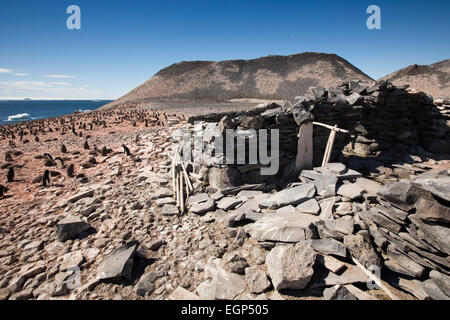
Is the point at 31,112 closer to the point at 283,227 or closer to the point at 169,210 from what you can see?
the point at 169,210

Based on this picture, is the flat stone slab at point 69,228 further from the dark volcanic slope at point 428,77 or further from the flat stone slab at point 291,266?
the dark volcanic slope at point 428,77

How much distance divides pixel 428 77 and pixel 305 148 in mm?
40654

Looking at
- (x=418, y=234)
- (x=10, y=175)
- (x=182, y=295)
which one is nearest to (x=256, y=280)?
(x=182, y=295)

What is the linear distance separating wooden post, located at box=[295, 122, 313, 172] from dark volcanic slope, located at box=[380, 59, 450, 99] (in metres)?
33.6

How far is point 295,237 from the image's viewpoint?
13.3ft

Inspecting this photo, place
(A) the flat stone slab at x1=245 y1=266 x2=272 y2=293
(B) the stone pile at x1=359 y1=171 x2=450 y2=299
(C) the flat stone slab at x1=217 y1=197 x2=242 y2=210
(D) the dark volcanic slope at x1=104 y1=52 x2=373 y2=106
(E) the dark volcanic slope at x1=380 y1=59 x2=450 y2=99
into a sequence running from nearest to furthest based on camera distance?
(B) the stone pile at x1=359 y1=171 x2=450 y2=299, (A) the flat stone slab at x1=245 y1=266 x2=272 y2=293, (C) the flat stone slab at x1=217 y1=197 x2=242 y2=210, (E) the dark volcanic slope at x1=380 y1=59 x2=450 y2=99, (D) the dark volcanic slope at x1=104 y1=52 x2=373 y2=106

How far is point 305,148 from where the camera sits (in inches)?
274

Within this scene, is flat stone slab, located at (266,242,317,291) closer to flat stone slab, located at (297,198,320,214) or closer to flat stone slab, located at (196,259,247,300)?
flat stone slab, located at (196,259,247,300)

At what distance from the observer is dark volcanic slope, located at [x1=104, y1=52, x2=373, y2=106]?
5062 cm

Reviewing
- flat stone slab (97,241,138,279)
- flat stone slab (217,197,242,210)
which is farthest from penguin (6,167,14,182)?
flat stone slab (217,197,242,210)

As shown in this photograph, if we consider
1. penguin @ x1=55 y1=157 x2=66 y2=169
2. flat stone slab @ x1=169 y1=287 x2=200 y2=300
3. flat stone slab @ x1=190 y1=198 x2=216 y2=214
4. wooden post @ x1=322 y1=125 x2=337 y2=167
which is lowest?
flat stone slab @ x1=169 y1=287 x2=200 y2=300

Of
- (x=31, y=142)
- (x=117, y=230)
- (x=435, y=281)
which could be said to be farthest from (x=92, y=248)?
(x=31, y=142)

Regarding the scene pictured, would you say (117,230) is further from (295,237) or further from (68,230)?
(295,237)
